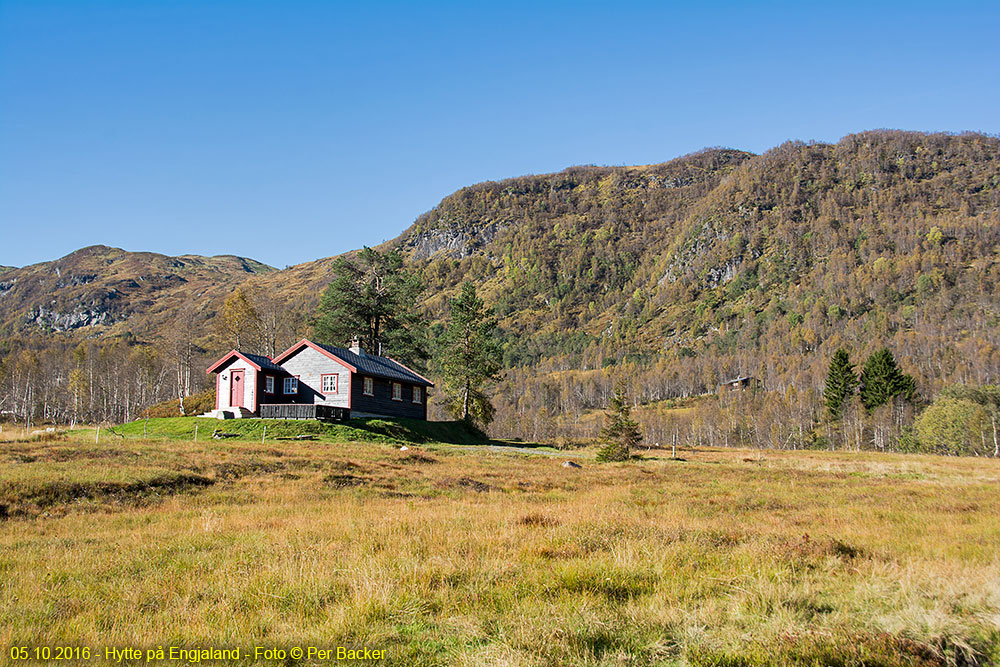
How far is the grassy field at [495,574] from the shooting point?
19.6 feet

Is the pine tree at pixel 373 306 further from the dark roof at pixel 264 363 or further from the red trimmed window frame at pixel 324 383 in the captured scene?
the red trimmed window frame at pixel 324 383

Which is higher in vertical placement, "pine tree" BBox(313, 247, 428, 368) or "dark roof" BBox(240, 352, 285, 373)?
"pine tree" BBox(313, 247, 428, 368)

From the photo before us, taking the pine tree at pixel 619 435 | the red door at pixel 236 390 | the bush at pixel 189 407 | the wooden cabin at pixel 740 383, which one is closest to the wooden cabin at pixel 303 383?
the red door at pixel 236 390

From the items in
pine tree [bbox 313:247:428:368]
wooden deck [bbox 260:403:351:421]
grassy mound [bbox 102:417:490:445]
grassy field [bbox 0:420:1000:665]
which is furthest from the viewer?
pine tree [bbox 313:247:428:368]

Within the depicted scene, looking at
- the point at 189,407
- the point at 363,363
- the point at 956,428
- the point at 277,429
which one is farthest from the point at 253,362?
the point at 956,428

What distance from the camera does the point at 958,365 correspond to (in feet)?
444

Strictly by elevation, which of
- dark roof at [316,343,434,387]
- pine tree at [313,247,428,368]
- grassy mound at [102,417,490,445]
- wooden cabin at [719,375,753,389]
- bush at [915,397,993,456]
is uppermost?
pine tree at [313,247,428,368]

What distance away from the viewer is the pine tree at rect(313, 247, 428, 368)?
192ft

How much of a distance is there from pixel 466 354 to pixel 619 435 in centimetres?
2343

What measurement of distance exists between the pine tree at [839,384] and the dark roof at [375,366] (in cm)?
8159

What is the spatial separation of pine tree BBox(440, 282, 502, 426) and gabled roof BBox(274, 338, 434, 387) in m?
6.15

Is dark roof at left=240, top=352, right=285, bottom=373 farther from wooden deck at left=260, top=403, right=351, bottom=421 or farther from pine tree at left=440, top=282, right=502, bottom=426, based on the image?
pine tree at left=440, top=282, right=502, bottom=426

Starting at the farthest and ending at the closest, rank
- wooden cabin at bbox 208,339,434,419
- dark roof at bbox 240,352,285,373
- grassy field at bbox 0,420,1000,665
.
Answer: dark roof at bbox 240,352,285,373 → wooden cabin at bbox 208,339,434,419 → grassy field at bbox 0,420,1000,665

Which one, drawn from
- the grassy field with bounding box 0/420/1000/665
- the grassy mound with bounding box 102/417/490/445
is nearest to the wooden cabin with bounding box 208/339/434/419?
the grassy mound with bounding box 102/417/490/445
